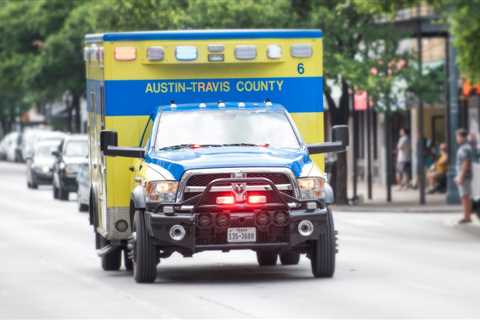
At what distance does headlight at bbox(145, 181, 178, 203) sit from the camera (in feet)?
54.4

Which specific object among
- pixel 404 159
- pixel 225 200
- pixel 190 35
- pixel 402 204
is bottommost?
Result: pixel 402 204

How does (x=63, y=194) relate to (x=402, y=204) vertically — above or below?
above

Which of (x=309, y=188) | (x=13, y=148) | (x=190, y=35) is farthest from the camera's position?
(x=13, y=148)

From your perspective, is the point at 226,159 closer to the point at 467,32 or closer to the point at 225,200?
the point at 225,200

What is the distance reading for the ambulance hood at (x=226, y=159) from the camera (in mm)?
16641

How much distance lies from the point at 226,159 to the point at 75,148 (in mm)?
25214

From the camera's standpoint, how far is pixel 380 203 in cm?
3950

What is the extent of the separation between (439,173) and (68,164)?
10038 mm

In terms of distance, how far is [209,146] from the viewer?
1755 cm

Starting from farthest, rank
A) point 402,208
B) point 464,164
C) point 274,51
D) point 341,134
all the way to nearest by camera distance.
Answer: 1. point 402,208
2. point 464,164
3. point 274,51
4. point 341,134

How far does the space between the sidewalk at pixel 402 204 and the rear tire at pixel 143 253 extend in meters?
19.4

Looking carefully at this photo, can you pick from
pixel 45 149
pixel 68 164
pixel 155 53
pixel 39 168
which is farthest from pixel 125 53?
pixel 45 149

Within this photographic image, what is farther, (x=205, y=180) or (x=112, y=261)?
(x=112, y=261)

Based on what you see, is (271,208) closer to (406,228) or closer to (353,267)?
(353,267)
